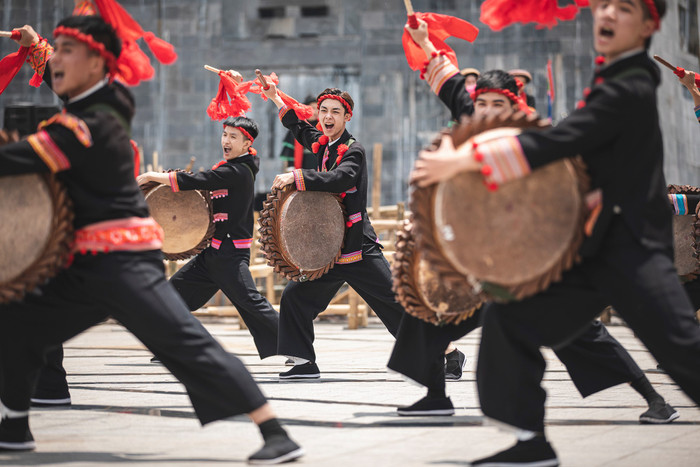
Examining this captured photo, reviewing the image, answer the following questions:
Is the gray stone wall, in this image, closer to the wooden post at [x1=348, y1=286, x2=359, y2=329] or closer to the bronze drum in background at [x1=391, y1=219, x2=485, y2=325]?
the wooden post at [x1=348, y1=286, x2=359, y2=329]

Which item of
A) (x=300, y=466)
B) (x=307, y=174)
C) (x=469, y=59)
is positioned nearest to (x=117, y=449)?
(x=300, y=466)

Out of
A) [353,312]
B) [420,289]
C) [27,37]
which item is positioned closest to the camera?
[420,289]

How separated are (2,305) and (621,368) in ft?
9.32

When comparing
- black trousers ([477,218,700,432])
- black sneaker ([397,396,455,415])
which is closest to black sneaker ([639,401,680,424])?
black sneaker ([397,396,455,415])

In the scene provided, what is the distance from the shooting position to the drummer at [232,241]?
298 inches

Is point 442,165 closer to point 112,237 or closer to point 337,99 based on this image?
point 112,237

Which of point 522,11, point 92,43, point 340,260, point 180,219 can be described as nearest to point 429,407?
point 340,260

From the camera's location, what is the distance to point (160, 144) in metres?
18.5

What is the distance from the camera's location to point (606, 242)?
3.84 metres

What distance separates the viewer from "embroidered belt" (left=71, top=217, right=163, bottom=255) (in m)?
4.09

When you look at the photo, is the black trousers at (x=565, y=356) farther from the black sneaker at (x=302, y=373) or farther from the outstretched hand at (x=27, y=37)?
the outstretched hand at (x=27, y=37)

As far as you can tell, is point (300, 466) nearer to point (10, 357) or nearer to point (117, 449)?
point (117, 449)

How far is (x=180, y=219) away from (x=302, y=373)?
5.17 feet

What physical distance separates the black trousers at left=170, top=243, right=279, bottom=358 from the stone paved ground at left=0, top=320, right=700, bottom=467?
308mm
